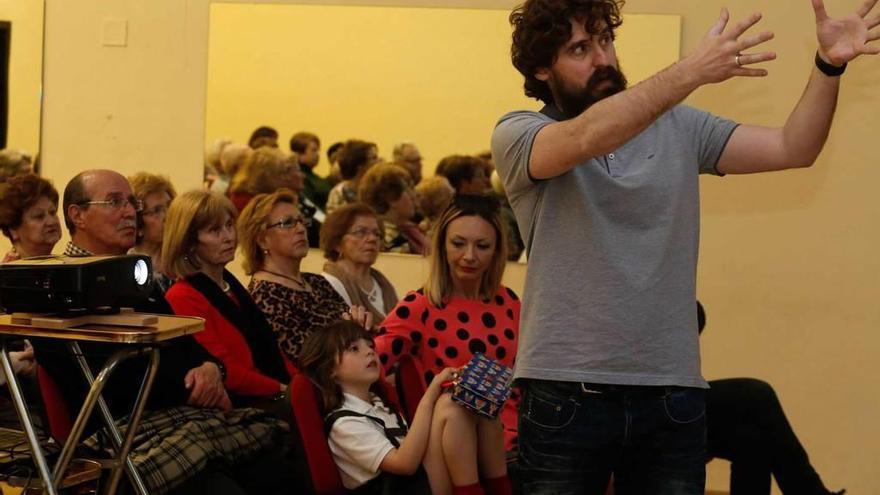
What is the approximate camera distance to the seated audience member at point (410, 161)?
509cm

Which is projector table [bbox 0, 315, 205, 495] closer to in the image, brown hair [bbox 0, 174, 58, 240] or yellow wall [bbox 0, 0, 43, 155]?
brown hair [bbox 0, 174, 58, 240]

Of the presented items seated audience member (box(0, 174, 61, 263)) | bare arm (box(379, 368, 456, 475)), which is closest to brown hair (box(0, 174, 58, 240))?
seated audience member (box(0, 174, 61, 263))

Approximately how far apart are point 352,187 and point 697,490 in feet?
11.0

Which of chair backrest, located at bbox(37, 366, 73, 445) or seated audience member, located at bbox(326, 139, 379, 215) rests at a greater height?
seated audience member, located at bbox(326, 139, 379, 215)

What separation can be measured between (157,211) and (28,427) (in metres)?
1.77

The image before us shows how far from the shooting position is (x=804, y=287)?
16.1 feet

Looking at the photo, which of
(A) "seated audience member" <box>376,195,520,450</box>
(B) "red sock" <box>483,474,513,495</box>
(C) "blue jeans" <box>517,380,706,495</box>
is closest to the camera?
(C) "blue jeans" <box>517,380,706,495</box>

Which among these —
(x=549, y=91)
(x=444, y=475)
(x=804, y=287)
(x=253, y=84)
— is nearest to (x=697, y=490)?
(x=549, y=91)

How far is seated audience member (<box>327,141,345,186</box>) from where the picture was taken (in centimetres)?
509

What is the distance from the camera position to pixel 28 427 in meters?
2.55

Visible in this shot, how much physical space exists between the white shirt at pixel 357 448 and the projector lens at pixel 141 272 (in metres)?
0.79

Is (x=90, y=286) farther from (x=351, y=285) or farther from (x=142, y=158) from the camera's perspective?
(x=142, y=158)

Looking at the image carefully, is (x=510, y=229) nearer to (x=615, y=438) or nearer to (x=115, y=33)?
(x=115, y=33)

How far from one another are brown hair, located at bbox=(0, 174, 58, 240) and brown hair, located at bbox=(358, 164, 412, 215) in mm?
1494
